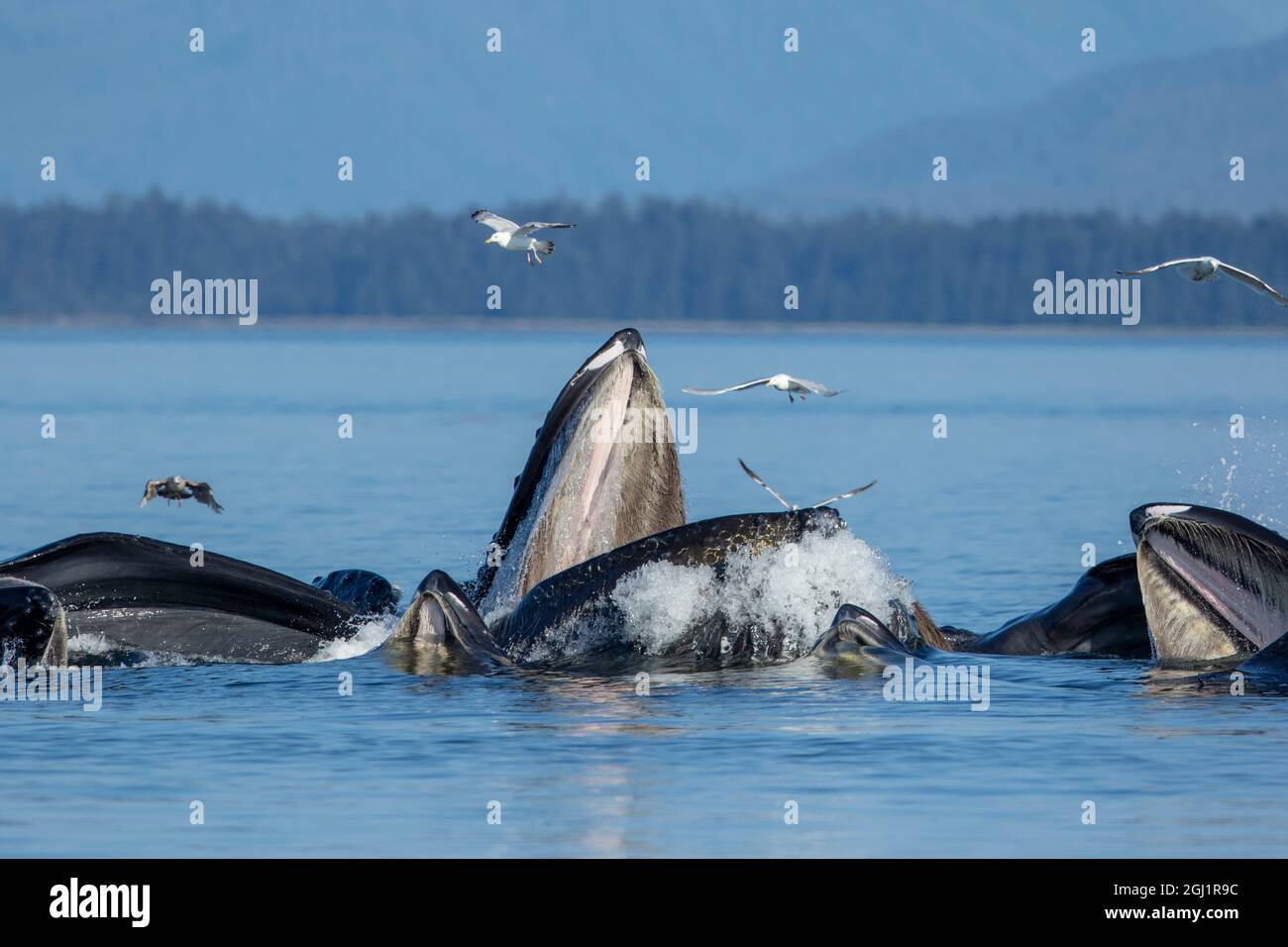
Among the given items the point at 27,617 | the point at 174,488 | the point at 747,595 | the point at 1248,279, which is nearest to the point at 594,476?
the point at 747,595

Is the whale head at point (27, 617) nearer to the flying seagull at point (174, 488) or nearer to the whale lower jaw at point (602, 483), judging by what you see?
the whale lower jaw at point (602, 483)

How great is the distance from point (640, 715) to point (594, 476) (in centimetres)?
135

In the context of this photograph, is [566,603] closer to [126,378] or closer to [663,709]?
[663,709]

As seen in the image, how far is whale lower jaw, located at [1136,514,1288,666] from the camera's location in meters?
12.6

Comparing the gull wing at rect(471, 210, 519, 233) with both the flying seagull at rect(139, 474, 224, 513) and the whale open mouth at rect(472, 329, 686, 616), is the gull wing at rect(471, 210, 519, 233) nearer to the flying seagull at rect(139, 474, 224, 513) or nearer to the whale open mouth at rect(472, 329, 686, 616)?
the flying seagull at rect(139, 474, 224, 513)

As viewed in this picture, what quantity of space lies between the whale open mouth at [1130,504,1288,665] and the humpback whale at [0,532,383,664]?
16.4ft

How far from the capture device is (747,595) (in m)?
13.3

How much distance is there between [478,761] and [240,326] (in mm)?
152319

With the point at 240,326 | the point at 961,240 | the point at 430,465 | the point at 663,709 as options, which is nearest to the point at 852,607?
the point at 663,709

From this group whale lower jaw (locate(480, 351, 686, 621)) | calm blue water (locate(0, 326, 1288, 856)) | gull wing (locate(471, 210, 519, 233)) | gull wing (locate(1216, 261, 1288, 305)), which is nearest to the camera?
calm blue water (locate(0, 326, 1288, 856))

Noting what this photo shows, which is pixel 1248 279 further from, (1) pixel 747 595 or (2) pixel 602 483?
(2) pixel 602 483

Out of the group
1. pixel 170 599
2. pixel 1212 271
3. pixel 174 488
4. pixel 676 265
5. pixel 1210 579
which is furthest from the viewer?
pixel 676 265

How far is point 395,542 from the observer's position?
25.5 m

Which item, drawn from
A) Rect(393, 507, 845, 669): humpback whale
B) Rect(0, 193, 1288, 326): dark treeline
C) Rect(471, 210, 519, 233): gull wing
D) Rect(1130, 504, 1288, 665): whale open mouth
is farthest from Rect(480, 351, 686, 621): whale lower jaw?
Rect(0, 193, 1288, 326): dark treeline
